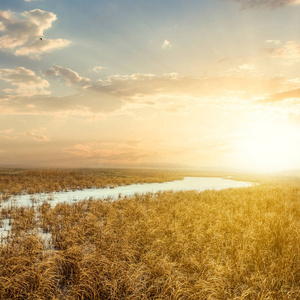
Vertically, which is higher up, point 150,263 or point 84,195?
point 150,263

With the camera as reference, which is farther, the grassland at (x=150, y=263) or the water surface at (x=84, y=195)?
the water surface at (x=84, y=195)

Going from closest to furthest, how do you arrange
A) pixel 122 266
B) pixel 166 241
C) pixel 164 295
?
pixel 164 295 < pixel 122 266 < pixel 166 241

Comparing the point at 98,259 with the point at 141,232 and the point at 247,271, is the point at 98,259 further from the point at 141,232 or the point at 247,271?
the point at 247,271

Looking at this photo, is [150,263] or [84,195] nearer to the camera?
[150,263]

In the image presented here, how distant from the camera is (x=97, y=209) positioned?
1276cm

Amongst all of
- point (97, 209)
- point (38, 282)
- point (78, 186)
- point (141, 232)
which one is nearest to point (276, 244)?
point (141, 232)

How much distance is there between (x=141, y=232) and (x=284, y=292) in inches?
181

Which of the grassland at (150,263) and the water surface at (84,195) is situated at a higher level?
the grassland at (150,263)

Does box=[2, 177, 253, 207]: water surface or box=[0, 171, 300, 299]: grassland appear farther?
box=[2, 177, 253, 207]: water surface

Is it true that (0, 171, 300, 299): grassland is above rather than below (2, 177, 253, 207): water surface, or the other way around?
above

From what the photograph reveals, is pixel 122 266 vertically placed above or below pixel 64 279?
above

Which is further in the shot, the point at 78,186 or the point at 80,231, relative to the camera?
the point at 78,186

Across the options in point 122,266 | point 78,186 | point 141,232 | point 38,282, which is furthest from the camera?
point 78,186

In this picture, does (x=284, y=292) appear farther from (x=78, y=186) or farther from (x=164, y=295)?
(x=78, y=186)
